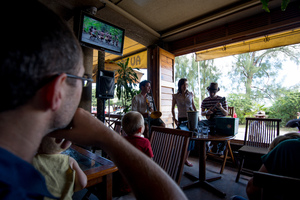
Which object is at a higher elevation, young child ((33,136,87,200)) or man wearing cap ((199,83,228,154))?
man wearing cap ((199,83,228,154))

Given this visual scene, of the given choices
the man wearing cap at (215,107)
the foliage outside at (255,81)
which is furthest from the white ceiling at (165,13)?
the foliage outside at (255,81)

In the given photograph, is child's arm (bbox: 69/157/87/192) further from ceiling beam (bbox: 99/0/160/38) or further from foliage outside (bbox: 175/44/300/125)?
foliage outside (bbox: 175/44/300/125)

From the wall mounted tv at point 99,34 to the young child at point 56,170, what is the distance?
7.18ft

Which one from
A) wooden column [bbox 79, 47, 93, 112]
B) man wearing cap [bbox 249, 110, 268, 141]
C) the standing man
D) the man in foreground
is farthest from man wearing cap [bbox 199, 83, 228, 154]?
the man in foreground

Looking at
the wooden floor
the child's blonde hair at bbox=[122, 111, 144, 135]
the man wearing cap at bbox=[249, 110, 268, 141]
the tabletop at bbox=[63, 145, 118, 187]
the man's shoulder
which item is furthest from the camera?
the man wearing cap at bbox=[249, 110, 268, 141]

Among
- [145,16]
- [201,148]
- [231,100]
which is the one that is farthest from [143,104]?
[231,100]

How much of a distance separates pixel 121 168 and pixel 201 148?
7.32 feet

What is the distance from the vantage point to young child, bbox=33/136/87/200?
838mm

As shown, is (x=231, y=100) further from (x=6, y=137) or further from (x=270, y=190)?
(x=6, y=137)

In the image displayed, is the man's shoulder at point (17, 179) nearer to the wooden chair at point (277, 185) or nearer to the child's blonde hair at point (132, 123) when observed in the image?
the wooden chair at point (277, 185)

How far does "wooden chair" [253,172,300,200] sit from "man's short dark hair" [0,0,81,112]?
40.2 inches

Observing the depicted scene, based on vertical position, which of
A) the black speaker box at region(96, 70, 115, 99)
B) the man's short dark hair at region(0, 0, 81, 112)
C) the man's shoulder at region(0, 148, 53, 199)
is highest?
the black speaker box at region(96, 70, 115, 99)

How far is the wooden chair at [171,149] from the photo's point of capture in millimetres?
1379

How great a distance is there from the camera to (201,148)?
2369 millimetres
